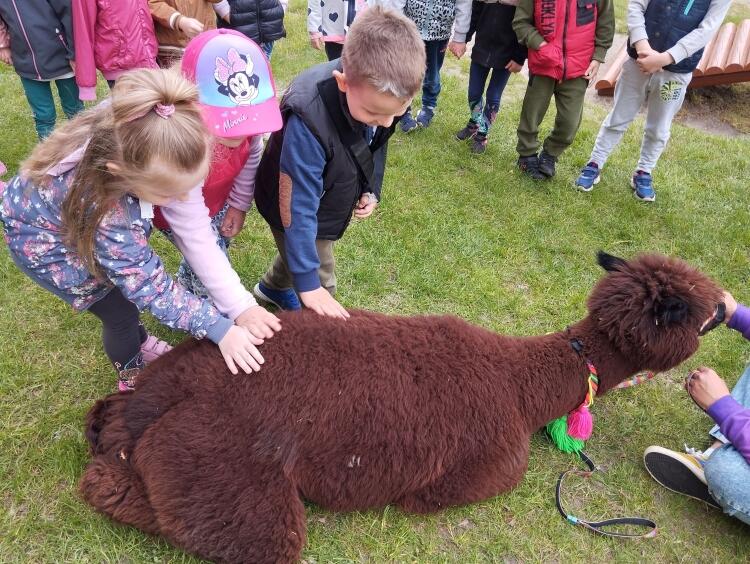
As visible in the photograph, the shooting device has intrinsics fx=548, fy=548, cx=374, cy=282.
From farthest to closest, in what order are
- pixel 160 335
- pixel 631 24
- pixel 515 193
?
1. pixel 515 193
2. pixel 631 24
3. pixel 160 335

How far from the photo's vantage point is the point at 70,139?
6.92 feet

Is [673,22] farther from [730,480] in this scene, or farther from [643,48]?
[730,480]

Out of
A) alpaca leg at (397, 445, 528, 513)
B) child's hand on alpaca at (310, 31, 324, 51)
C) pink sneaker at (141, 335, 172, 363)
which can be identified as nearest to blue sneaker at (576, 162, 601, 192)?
child's hand on alpaca at (310, 31, 324, 51)

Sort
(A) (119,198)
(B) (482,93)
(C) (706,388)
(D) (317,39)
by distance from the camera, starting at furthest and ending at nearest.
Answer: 1. (B) (482,93)
2. (D) (317,39)
3. (C) (706,388)
4. (A) (119,198)

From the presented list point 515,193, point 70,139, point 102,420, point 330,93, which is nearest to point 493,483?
point 102,420

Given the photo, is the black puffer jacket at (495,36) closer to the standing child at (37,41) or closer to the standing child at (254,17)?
the standing child at (254,17)

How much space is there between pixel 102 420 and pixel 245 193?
1.37 metres

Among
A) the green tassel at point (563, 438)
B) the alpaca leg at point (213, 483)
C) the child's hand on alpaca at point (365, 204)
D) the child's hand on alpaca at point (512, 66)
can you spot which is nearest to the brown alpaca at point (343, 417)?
the alpaca leg at point (213, 483)

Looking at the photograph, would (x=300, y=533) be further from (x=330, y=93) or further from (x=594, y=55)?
(x=594, y=55)

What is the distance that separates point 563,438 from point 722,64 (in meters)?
6.09

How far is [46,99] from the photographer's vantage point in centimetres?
441

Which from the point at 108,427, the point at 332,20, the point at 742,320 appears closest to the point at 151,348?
the point at 108,427

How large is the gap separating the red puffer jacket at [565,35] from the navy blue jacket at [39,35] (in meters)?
3.76

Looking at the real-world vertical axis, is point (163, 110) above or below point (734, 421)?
above
